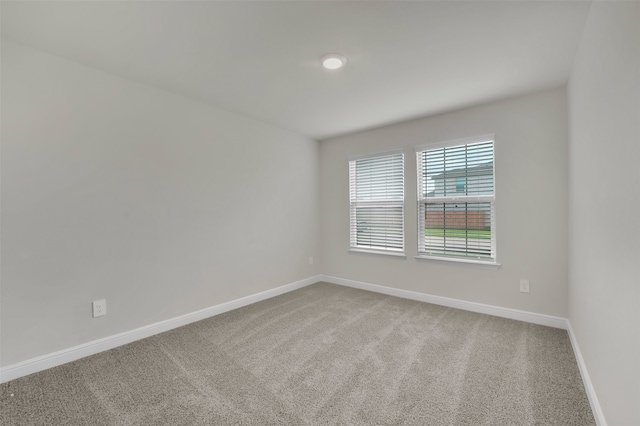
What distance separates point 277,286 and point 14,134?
2.96m

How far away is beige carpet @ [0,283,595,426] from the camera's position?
62.2 inches

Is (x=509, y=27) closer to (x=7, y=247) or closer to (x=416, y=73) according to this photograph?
(x=416, y=73)

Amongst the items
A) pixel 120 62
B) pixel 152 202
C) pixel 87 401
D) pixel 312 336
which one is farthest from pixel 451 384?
→ pixel 120 62

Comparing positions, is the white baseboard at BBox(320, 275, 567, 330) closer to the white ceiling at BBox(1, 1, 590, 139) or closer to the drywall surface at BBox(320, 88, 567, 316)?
the drywall surface at BBox(320, 88, 567, 316)

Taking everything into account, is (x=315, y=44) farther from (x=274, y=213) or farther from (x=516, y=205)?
(x=516, y=205)

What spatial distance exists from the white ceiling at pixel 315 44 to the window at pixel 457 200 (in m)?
0.66

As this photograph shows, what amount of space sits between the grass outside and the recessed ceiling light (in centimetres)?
230

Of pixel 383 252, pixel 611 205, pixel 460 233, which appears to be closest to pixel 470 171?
pixel 460 233

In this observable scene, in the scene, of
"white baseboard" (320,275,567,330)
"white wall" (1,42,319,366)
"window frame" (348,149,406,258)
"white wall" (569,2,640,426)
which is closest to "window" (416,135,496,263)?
"window frame" (348,149,406,258)

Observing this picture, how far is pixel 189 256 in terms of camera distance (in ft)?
9.66

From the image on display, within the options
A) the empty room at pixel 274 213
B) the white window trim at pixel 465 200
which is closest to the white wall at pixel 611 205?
the empty room at pixel 274 213

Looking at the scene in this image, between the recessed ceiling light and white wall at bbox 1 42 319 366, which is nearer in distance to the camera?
white wall at bbox 1 42 319 366

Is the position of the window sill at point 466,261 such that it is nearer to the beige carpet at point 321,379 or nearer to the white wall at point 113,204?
the beige carpet at point 321,379

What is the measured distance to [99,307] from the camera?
91.3 inches
